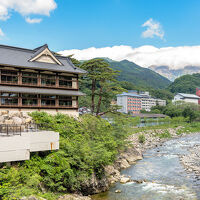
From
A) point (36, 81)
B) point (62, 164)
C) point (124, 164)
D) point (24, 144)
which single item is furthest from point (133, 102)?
point (24, 144)

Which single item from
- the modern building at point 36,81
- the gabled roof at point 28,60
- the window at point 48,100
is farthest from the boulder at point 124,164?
the gabled roof at point 28,60

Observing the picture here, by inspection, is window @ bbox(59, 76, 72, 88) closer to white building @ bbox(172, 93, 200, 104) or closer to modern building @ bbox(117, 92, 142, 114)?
modern building @ bbox(117, 92, 142, 114)

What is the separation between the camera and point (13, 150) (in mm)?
17875

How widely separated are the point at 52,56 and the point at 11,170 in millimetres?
18825

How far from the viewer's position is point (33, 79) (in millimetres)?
30688

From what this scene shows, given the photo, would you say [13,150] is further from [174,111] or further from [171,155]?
[174,111]

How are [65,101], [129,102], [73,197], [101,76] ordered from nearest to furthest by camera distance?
1. [73,197]
2. [65,101]
3. [101,76]
4. [129,102]

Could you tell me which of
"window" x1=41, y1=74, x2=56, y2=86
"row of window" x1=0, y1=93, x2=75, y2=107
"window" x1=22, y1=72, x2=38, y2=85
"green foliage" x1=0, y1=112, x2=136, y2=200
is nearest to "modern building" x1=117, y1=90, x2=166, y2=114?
"row of window" x1=0, y1=93, x2=75, y2=107

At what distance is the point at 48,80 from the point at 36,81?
5.49ft

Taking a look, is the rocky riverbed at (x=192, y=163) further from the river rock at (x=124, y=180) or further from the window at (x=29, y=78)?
the window at (x=29, y=78)

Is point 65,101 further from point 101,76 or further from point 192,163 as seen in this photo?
point 192,163

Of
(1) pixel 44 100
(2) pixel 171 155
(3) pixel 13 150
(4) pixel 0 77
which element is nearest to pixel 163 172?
(2) pixel 171 155

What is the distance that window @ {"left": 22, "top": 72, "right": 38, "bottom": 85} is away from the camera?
29.9 meters

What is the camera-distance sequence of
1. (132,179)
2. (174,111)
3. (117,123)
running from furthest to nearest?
(174,111) < (117,123) < (132,179)
